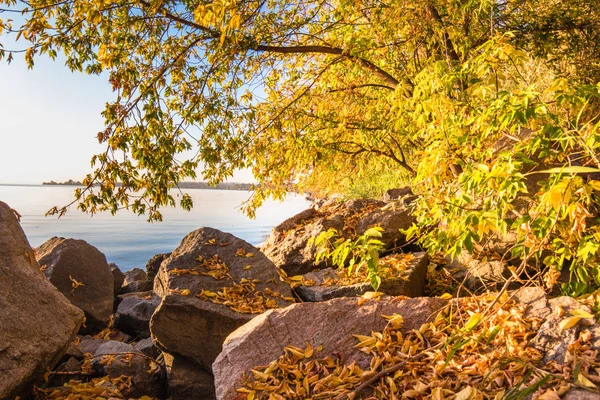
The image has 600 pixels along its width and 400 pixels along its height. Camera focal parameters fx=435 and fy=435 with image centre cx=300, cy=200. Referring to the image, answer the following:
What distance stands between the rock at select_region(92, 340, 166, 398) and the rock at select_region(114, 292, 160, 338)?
4.13 feet

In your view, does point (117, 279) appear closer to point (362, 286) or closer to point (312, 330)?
point (362, 286)

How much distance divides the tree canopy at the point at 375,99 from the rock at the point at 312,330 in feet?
2.20

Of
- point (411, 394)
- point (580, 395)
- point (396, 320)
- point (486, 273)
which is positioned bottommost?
point (486, 273)

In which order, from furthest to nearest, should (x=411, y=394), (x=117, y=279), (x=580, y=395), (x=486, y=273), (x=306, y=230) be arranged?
1. (x=117, y=279)
2. (x=306, y=230)
3. (x=486, y=273)
4. (x=411, y=394)
5. (x=580, y=395)

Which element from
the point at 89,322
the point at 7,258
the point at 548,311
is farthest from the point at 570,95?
the point at 89,322

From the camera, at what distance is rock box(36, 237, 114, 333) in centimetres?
646

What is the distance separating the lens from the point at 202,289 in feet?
14.9

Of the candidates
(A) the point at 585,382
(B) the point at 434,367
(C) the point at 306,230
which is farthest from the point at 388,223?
(A) the point at 585,382

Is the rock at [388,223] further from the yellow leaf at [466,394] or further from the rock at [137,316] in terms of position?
the yellow leaf at [466,394]

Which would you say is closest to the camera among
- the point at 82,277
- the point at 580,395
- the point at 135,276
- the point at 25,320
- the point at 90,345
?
the point at 580,395

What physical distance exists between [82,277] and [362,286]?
444 cm

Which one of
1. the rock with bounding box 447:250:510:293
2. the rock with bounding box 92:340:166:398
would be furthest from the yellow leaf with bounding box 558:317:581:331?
the rock with bounding box 92:340:166:398

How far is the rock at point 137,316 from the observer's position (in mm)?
6234

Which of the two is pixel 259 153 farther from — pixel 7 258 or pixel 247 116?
pixel 7 258
